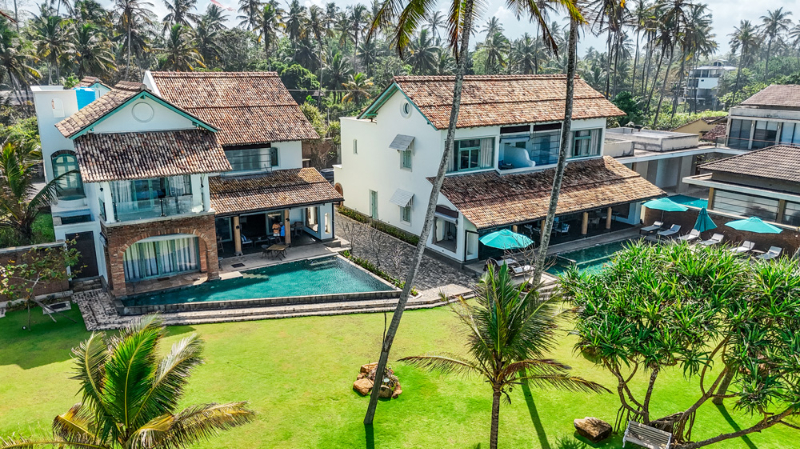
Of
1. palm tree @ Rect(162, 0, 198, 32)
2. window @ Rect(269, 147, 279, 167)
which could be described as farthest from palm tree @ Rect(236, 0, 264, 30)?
window @ Rect(269, 147, 279, 167)

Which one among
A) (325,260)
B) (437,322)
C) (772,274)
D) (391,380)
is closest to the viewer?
(772,274)

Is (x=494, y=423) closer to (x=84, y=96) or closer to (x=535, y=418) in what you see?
(x=535, y=418)

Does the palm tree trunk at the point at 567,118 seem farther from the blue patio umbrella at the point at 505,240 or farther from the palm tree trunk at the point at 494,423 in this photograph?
the blue patio umbrella at the point at 505,240

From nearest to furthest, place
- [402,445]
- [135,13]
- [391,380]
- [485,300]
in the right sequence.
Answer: [485,300], [402,445], [391,380], [135,13]

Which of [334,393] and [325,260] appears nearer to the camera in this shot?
[334,393]

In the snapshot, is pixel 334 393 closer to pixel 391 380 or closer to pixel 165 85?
pixel 391 380

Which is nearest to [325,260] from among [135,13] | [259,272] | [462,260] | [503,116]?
[259,272]
